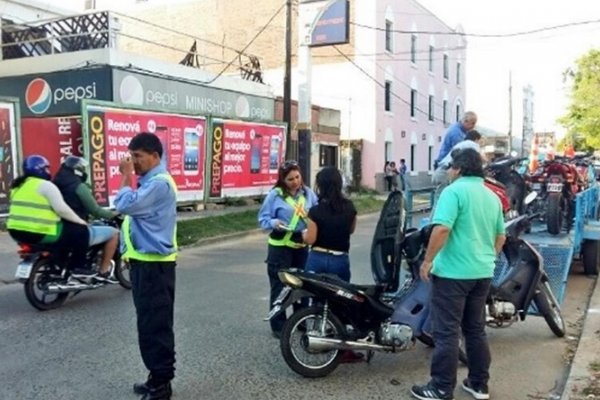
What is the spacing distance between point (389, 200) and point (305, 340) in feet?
4.53

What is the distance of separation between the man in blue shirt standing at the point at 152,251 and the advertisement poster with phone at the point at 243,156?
13.3m

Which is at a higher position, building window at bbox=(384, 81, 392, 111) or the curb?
building window at bbox=(384, 81, 392, 111)

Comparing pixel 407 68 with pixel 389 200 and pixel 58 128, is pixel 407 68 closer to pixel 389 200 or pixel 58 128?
pixel 58 128

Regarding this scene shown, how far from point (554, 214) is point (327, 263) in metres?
4.44

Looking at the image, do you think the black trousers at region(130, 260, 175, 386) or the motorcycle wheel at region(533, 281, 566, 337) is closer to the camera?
the black trousers at region(130, 260, 175, 386)

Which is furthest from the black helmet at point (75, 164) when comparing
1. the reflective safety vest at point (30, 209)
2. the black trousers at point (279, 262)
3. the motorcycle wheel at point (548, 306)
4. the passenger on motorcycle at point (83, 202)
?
the motorcycle wheel at point (548, 306)

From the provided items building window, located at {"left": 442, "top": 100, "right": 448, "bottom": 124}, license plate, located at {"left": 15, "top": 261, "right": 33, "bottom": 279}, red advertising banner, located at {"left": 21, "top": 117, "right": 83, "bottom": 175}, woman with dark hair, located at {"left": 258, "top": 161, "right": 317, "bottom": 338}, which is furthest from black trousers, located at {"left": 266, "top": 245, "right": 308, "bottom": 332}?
building window, located at {"left": 442, "top": 100, "right": 448, "bottom": 124}

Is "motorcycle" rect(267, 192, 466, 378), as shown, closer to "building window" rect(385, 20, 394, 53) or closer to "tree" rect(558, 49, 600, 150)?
"building window" rect(385, 20, 394, 53)

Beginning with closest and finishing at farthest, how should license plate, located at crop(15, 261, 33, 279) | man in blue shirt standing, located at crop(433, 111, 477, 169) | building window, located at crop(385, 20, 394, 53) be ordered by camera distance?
license plate, located at crop(15, 261, 33, 279), man in blue shirt standing, located at crop(433, 111, 477, 169), building window, located at crop(385, 20, 394, 53)

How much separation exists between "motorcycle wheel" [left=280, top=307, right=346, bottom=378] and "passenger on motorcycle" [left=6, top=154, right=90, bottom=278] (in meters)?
3.21

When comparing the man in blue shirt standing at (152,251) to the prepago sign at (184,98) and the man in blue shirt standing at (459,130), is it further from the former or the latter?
the prepago sign at (184,98)

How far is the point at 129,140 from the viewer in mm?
14758

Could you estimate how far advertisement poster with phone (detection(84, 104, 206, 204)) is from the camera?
45.4 ft

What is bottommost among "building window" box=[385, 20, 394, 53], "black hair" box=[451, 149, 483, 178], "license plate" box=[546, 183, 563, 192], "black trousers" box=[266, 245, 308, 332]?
"black trousers" box=[266, 245, 308, 332]
